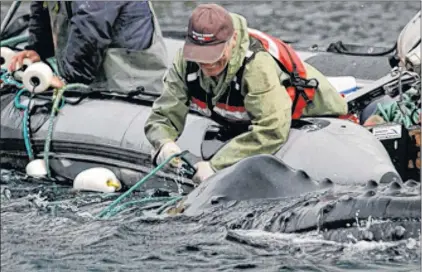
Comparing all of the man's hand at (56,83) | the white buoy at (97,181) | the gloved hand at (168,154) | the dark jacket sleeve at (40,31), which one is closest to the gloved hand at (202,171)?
the gloved hand at (168,154)

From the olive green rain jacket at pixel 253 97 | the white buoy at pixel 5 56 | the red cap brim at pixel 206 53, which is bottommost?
the white buoy at pixel 5 56

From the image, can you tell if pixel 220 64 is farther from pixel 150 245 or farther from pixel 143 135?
pixel 150 245

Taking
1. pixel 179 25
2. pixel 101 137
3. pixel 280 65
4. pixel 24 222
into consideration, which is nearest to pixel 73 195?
pixel 101 137

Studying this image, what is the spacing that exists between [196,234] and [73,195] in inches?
81.7

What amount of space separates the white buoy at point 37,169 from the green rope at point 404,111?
91.4 inches

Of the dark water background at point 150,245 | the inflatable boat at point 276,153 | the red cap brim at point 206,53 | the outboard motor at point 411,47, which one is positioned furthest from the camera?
the outboard motor at point 411,47

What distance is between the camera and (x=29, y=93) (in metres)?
8.80

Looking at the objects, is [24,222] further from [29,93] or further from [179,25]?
[179,25]

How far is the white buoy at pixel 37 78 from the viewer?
854 cm

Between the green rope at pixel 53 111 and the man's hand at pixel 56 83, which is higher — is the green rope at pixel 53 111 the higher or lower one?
the lower one

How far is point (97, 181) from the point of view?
793 cm

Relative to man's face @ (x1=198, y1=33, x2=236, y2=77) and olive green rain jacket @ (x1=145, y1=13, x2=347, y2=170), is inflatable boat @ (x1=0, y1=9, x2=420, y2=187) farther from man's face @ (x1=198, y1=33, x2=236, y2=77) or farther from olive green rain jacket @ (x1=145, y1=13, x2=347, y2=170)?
man's face @ (x1=198, y1=33, x2=236, y2=77)

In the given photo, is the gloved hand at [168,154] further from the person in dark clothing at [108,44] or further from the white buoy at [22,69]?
Result: the white buoy at [22,69]

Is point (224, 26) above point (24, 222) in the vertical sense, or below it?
above
